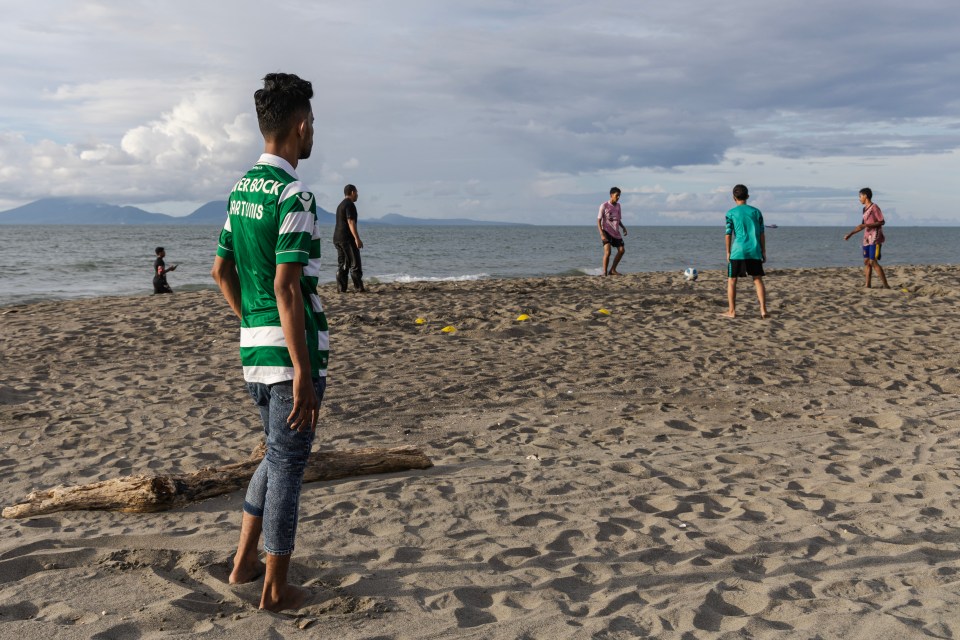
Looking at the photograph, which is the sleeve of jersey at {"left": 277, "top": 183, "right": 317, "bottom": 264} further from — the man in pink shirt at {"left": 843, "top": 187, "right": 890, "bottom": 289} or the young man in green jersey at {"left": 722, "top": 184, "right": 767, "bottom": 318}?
the man in pink shirt at {"left": 843, "top": 187, "right": 890, "bottom": 289}

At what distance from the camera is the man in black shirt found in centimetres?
1200

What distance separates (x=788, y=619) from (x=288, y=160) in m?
2.54

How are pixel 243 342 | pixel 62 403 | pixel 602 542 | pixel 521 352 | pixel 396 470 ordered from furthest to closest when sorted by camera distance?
1. pixel 521 352
2. pixel 62 403
3. pixel 396 470
4. pixel 602 542
5. pixel 243 342

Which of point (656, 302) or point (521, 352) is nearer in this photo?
point (521, 352)

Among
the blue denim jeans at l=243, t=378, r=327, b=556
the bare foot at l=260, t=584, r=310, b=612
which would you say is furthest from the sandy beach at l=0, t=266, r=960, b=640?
the blue denim jeans at l=243, t=378, r=327, b=556

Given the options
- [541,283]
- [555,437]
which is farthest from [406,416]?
[541,283]

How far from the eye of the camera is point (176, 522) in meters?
3.81

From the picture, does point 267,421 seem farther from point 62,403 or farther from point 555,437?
point 62,403

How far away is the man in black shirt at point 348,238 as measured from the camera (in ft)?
39.4

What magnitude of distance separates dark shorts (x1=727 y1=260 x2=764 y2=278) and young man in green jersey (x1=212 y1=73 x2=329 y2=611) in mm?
8425

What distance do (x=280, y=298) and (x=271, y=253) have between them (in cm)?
20

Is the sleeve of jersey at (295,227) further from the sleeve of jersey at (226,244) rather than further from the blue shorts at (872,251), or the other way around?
the blue shorts at (872,251)

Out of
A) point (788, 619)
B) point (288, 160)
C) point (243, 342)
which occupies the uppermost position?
point (288, 160)

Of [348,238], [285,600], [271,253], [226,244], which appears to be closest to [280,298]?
[271,253]
